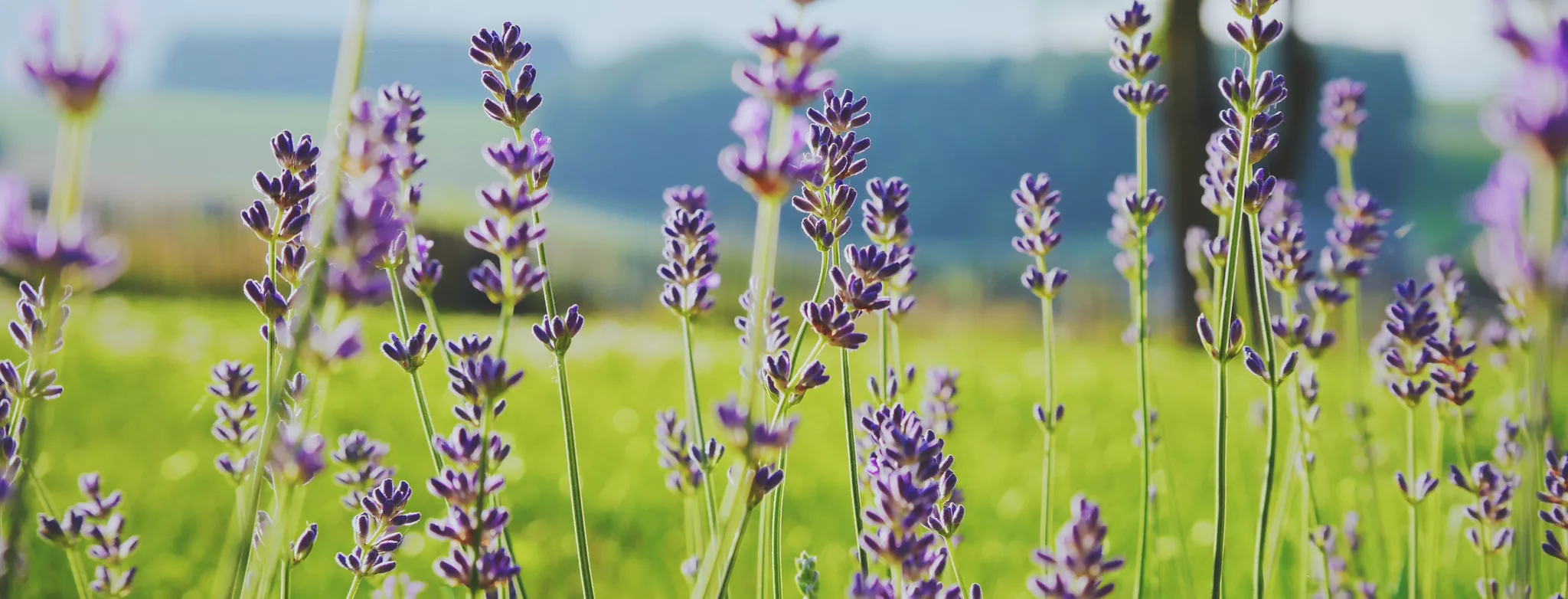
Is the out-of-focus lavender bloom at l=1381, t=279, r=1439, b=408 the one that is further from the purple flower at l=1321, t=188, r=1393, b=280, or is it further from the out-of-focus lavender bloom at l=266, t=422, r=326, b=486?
the out-of-focus lavender bloom at l=266, t=422, r=326, b=486

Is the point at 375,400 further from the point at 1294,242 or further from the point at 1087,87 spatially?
the point at 1087,87

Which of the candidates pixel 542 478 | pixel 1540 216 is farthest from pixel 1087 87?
pixel 1540 216

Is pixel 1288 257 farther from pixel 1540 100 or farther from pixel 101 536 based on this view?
pixel 101 536

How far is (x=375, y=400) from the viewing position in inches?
202

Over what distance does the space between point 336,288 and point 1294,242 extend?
4.24 ft

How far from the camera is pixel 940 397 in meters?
1.77

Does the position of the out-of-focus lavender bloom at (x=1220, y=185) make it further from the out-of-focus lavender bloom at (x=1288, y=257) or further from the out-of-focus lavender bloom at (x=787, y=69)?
the out-of-focus lavender bloom at (x=787, y=69)

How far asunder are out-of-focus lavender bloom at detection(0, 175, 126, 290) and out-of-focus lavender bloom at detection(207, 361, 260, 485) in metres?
0.66

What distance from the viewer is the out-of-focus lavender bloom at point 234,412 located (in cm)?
130

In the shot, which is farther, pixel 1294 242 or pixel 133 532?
pixel 133 532

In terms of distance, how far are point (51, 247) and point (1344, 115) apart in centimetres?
218

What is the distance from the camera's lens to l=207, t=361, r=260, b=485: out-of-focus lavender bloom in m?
1.30

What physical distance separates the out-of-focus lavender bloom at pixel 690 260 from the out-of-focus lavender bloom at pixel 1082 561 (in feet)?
1.54

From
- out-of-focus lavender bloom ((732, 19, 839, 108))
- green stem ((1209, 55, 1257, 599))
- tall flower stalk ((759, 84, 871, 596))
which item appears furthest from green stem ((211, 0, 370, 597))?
green stem ((1209, 55, 1257, 599))
